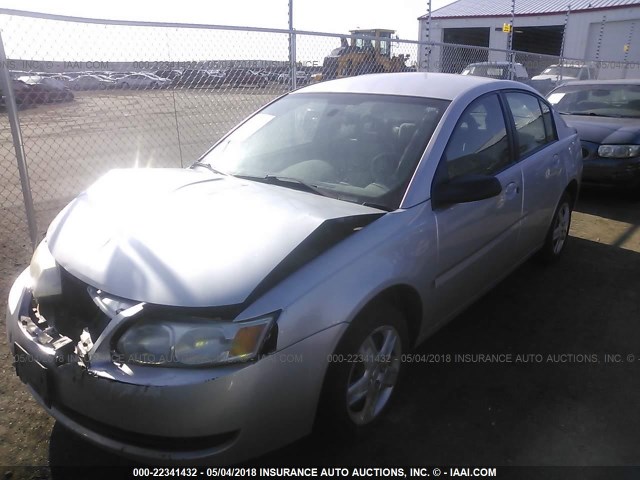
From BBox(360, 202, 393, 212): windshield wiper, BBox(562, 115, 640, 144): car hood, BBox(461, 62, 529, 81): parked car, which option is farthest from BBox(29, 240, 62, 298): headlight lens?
BBox(461, 62, 529, 81): parked car

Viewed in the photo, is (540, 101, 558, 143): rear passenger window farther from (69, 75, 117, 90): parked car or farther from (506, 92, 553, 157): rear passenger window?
(69, 75, 117, 90): parked car

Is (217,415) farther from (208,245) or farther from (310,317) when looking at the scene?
(208,245)

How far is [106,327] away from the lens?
1933 mm

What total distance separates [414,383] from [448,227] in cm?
92

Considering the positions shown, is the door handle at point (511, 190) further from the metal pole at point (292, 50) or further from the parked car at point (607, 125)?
the parked car at point (607, 125)

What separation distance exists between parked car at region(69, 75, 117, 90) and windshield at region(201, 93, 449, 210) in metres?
1.96

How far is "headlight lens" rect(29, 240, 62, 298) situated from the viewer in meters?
2.20

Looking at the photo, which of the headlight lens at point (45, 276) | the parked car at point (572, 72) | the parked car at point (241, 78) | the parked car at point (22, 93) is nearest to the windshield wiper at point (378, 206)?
the headlight lens at point (45, 276)

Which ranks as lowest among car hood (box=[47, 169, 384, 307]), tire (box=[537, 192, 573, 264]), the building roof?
tire (box=[537, 192, 573, 264])

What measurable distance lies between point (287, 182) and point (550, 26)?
33979 millimetres

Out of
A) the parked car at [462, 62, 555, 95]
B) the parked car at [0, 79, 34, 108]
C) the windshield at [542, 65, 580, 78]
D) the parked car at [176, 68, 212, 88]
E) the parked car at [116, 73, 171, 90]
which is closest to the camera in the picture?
the parked car at [0, 79, 34, 108]

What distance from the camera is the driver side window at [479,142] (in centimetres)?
295

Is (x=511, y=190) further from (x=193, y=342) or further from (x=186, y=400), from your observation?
(x=186, y=400)

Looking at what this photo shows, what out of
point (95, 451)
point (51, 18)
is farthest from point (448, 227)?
point (51, 18)
